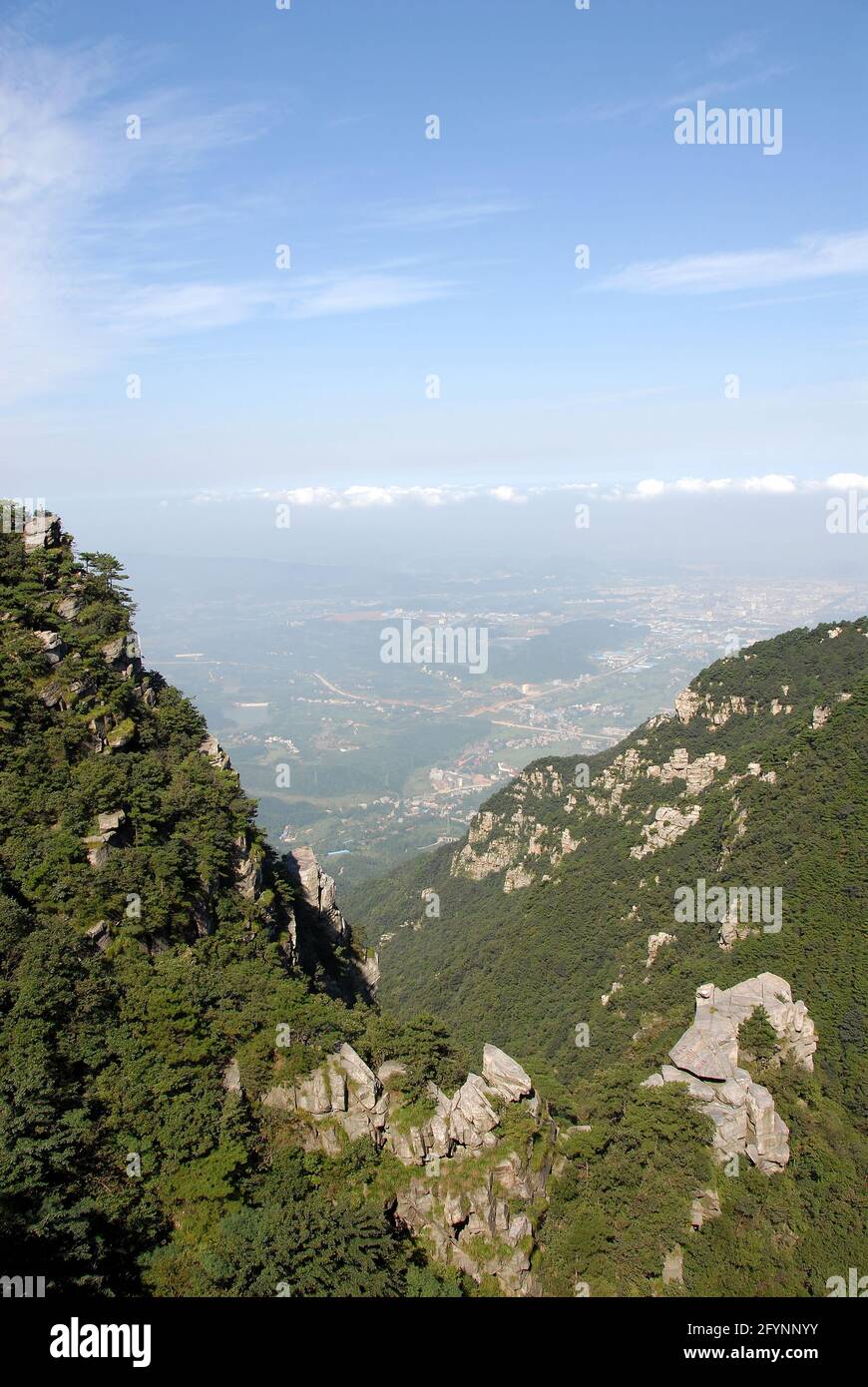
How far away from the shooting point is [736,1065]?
26.4m

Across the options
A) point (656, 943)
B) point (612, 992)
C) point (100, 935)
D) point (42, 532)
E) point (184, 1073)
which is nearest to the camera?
point (184, 1073)

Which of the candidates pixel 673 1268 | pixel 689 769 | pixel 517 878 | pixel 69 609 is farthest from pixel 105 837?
pixel 517 878

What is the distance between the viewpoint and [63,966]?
68.0 ft

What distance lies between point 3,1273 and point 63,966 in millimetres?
7702

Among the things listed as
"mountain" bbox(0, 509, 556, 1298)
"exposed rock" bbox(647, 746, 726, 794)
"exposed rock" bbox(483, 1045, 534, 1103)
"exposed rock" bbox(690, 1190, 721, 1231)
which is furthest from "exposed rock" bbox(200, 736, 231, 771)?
"exposed rock" bbox(647, 746, 726, 794)

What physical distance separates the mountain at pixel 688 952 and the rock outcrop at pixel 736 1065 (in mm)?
85

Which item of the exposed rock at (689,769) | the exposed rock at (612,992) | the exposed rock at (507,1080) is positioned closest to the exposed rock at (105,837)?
the exposed rock at (507,1080)

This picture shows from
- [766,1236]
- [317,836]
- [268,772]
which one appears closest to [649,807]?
[766,1236]

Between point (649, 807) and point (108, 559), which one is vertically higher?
point (108, 559)

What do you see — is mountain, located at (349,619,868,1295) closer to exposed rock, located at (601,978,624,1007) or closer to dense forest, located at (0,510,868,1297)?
dense forest, located at (0,510,868,1297)

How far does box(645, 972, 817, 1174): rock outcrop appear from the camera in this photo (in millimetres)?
23625

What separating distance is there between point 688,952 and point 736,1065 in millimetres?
15467

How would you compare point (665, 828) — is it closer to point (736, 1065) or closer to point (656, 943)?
point (656, 943)
